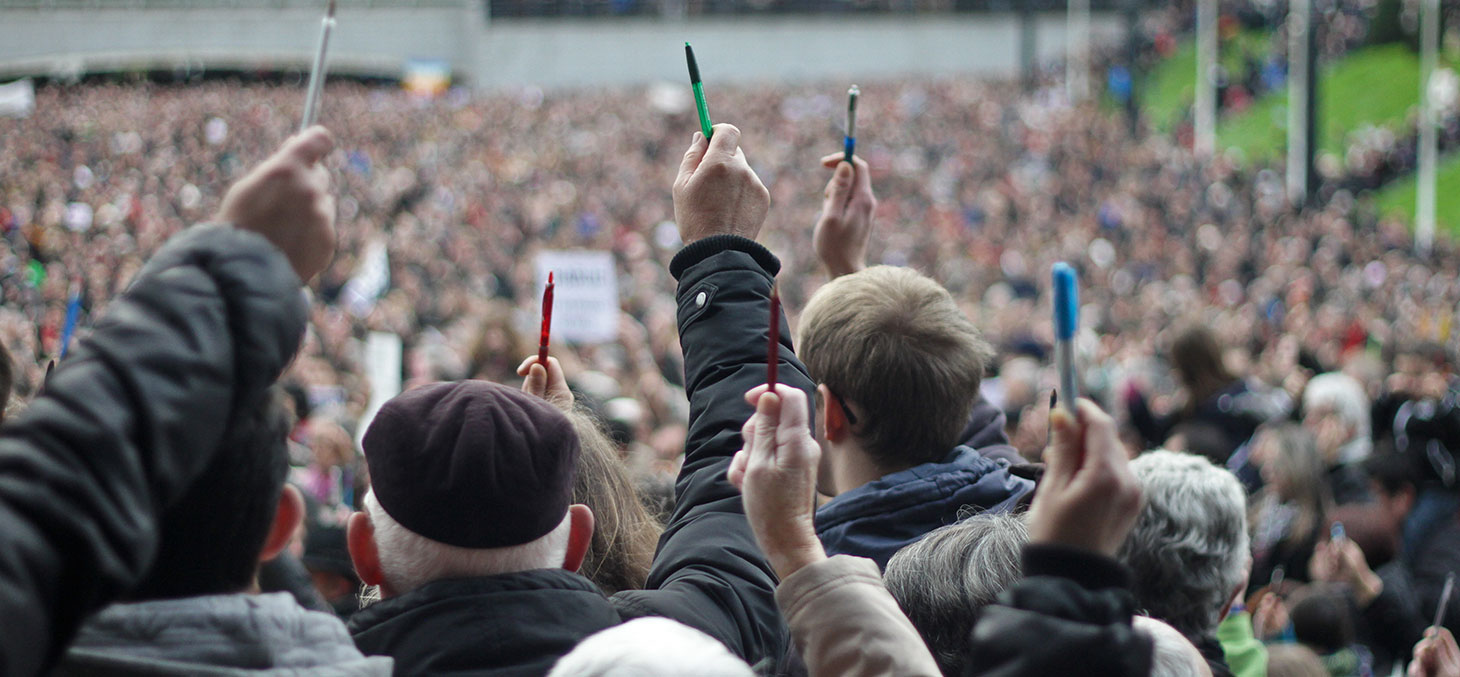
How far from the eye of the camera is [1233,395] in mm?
5297

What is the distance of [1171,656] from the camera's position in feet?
5.46

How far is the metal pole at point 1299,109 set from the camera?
717 inches

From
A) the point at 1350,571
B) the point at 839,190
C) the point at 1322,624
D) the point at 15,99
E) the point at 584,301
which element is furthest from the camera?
the point at 15,99

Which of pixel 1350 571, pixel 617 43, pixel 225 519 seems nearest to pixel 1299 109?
pixel 1350 571

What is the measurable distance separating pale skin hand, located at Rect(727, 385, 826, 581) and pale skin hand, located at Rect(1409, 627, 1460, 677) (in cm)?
197

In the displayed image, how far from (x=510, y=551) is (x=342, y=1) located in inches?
1358

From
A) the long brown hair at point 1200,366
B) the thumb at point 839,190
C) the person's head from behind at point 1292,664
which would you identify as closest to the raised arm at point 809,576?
the thumb at point 839,190

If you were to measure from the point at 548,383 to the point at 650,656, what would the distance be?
1.16 meters

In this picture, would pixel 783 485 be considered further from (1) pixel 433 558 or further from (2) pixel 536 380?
(2) pixel 536 380

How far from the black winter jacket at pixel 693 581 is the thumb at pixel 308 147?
0.53 metres

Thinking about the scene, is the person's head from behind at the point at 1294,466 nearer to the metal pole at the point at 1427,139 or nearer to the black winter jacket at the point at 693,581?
the black winter jacket at the point at 693,581

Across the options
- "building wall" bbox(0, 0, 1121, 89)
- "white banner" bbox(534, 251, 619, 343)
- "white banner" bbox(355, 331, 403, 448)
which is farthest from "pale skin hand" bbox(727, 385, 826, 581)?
"building wall" bbox(0, 0, 1121, 89)

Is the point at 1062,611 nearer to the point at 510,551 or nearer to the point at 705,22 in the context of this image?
the point at 510,551

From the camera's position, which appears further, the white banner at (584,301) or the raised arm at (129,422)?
the white banner at (584,301)
